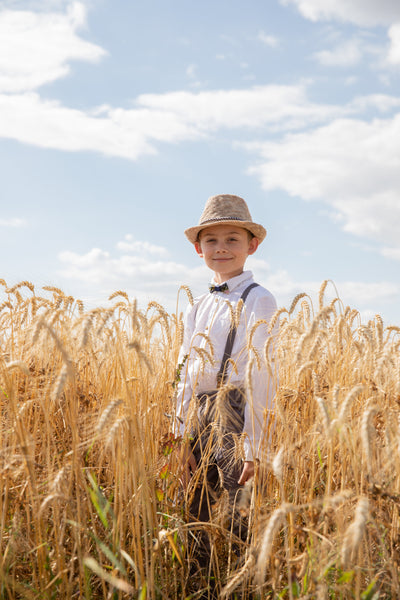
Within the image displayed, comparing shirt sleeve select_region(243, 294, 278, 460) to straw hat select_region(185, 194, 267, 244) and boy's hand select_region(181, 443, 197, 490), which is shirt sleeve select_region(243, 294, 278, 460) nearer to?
boy's hand select_region(181, 443, 197, 490)

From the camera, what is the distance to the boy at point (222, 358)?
2225 mm

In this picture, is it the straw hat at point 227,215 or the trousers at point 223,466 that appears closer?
the trousers at point 223,466

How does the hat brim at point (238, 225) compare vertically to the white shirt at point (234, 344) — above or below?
above

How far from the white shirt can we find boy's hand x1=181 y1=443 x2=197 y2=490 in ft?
0.37

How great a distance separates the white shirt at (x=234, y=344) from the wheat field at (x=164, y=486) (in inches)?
4.5

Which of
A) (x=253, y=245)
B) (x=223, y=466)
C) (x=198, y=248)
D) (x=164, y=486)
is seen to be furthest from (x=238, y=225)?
(x=164, y=486)

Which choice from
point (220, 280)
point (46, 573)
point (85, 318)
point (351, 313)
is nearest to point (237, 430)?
point (220, 280)

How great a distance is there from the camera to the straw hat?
2816 mm

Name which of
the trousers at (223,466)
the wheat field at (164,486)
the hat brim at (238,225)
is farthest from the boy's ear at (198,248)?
the trousers at (223,466)

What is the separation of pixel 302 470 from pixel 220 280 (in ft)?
3.77

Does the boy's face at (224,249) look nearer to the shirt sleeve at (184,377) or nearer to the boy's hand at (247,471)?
the shirt sleeve at (184,377)

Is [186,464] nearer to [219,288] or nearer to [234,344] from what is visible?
[234,344]

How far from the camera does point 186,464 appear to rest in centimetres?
223

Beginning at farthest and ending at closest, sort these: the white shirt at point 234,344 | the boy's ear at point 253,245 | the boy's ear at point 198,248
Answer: the boy's ear at point 198,248 < the boy's ear at point 253,245 < the white shirt at point 234,344
